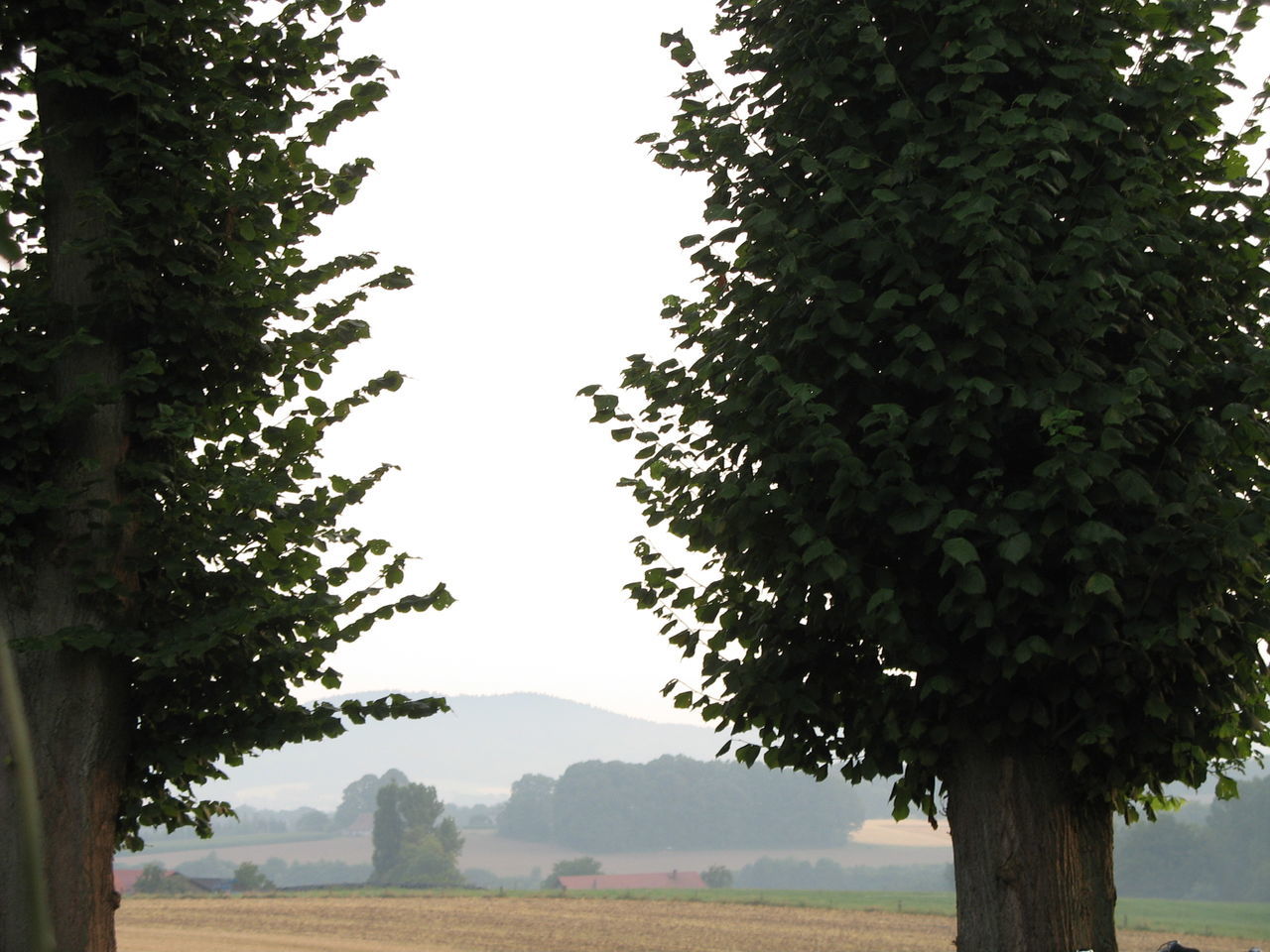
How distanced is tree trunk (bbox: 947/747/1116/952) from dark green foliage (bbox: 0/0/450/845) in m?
3.73

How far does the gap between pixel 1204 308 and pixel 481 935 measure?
4234cm

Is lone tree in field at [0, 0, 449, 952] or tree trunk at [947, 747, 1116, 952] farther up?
lone tree in field at [0, 0, 449, 952]

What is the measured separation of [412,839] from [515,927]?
211ft

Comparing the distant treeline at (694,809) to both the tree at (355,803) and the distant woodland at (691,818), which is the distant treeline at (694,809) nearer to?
the distant woodland at (691,818)

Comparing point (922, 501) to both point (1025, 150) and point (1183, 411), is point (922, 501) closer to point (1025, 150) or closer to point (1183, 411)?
point (1183, 411)

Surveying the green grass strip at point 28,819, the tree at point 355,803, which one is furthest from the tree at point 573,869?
the green grass strip at point 28,819

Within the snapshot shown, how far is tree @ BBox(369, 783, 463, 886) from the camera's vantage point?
331 feet

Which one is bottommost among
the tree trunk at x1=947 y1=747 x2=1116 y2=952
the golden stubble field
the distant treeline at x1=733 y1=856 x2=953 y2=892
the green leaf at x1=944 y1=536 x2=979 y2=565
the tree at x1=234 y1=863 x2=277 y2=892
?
the distant treeline at x1=733 y1=856 x2=953 y2=892

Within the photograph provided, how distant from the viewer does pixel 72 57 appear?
805cm

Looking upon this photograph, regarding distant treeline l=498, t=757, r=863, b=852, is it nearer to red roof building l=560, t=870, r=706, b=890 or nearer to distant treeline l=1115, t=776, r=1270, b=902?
red roof building l=560, t=870, r=706, b=890

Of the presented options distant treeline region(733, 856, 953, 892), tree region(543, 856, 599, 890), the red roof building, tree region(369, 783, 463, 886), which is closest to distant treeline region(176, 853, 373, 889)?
tree region(369, 783, 463, 886)

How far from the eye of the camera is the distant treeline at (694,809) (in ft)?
414

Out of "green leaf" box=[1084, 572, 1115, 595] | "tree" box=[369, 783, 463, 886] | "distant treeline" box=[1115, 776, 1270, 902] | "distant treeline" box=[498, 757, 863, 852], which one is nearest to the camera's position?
"green leaf" box=[1084, 572, 1115, 595]

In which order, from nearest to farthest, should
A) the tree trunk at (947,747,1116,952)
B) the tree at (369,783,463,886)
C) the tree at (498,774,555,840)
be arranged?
the tree trunk at (947,747,1116,952), the tree at (369,783,463,886), the tree at (498,774,555,840)
